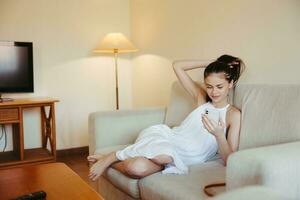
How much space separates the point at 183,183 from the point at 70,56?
2528mm

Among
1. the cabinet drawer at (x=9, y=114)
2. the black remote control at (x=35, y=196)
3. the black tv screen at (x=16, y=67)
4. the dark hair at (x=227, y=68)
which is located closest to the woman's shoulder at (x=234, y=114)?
the dark hair at (x=227, y=68)

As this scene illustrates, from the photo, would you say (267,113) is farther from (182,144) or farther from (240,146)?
(182,144)

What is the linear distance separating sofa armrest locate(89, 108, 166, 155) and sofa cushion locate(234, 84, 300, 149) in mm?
789

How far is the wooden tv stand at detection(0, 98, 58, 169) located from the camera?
2.98 meters

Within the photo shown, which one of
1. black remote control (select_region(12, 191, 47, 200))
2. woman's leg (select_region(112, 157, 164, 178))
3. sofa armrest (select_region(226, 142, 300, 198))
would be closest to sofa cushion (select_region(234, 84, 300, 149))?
sofa armrest (select_region(226, 142, 300, 198))

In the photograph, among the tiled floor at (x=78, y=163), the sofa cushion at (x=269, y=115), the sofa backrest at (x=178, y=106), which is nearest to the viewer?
the sofa cushion at (x=269, y=115)

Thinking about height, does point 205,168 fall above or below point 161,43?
below

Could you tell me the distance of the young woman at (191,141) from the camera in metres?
1.74

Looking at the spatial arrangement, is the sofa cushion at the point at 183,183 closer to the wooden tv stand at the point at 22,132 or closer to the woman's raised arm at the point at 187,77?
the woman's raised arm at the point at 187,77

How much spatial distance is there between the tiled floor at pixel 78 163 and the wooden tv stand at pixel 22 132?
214 mm

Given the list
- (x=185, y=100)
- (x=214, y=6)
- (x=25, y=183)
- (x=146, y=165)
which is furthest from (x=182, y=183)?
(x=214, y=6)

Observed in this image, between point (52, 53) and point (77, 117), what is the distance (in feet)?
2.51

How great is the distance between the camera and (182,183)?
5.08ft

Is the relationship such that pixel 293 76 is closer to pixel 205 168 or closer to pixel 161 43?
pixel 205 168
